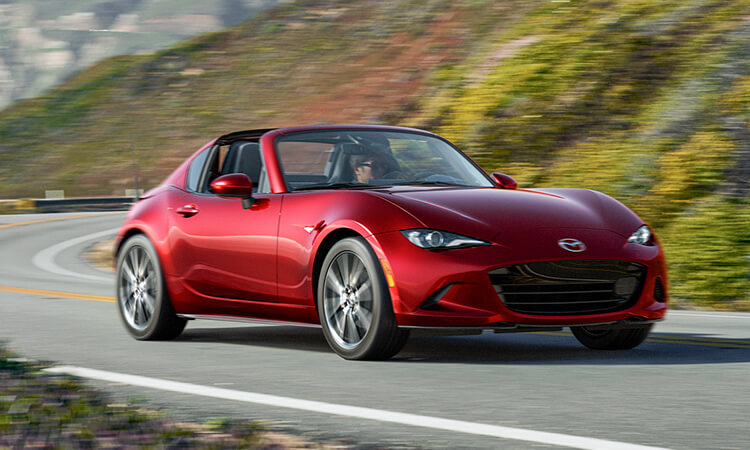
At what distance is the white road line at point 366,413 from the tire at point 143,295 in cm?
168

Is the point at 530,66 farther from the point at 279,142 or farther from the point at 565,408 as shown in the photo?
the point at 565,408

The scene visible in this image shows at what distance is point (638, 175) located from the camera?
1636 centimetres

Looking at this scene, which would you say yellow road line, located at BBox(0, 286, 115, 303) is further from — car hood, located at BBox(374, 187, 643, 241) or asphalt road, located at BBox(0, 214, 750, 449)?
car hood, located at BBox(374, 187, 643, 241)

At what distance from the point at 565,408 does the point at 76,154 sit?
82940 millimetres

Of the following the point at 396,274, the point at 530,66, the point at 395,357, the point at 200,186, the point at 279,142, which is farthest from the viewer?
the point at 530,66

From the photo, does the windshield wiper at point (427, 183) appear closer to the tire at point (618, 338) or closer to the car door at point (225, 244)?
the car door at point (225, 244)

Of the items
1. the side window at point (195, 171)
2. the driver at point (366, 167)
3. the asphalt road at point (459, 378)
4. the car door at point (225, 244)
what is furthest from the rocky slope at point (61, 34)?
the driver at point (366, 167)

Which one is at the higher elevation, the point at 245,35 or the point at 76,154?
the point at 245,35

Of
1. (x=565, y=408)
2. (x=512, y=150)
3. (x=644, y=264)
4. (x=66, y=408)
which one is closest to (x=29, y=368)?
(x=66, y=408)

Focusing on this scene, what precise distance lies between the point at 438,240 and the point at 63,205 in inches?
1663

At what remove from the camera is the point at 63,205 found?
47281mm

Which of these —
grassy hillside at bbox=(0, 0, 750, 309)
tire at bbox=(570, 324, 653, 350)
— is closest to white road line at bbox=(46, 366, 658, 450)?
tire at bbox=(570, 324, 653, 350)

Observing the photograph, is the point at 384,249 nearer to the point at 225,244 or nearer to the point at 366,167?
the point at 366,167

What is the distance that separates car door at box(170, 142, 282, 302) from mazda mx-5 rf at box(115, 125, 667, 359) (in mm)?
12
